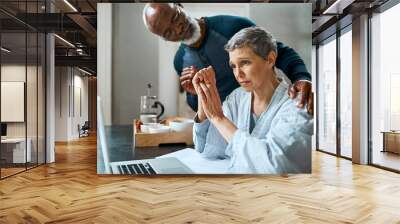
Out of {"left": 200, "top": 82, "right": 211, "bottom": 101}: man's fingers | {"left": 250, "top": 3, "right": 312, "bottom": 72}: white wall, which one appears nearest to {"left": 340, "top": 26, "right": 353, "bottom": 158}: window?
{"left": 250, "top": 3, "right": 312, "bottom": 72}: white wall

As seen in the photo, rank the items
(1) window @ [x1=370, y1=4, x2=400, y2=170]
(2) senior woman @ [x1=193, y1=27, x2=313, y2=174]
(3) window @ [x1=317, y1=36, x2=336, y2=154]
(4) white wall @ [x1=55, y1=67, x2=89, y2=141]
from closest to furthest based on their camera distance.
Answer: (2) senior woman @ [x1=193, y1=27, x2=313, y2=174], (1) window @ [x1=370, y1=4, x2=400, y2=170], (3) window @ [x1=317, y1=36, x2=336, y2=154], (4) white wall @ [x1=55, y1=67, x2=89, y2=141]

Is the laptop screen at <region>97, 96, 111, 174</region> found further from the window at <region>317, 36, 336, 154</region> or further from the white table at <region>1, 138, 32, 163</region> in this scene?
the window at <region>317, 36, 336, 154</region>

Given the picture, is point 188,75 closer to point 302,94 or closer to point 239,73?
point 239,73

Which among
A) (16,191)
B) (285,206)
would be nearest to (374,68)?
(285,206)

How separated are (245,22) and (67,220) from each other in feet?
11.4

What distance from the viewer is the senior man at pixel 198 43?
17.5ft

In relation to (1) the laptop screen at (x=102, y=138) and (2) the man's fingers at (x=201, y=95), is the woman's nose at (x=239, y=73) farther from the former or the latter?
(1) the laptop screen at (x=102, y=138)

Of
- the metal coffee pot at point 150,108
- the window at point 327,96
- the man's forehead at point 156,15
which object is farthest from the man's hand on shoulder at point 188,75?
the window at point 327,96

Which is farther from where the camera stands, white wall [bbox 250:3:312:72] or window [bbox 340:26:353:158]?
window [bbox 340:26:353:158]

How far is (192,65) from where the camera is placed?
5328 mm

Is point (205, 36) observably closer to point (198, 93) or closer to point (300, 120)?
point (198, 93)

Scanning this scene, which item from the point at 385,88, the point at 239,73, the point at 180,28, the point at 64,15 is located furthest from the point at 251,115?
the point at 64,15

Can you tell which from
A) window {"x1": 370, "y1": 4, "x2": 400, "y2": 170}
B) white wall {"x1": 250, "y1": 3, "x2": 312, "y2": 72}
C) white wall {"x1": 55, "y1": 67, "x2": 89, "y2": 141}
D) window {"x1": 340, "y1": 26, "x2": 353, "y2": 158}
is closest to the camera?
white wall {"x1": 250, "y1": 3, "x2": 312, "y2": 72}

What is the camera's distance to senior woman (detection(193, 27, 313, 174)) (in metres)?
5.29
